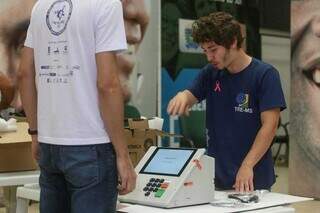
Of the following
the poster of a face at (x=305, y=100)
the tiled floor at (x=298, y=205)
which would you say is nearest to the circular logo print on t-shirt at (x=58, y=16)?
the tiled floor at (x=298, y=205)

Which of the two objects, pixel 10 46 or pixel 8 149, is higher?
pixel 10 46

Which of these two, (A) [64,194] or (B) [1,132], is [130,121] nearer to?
(B) [1,132]

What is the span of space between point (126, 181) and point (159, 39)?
4.42m

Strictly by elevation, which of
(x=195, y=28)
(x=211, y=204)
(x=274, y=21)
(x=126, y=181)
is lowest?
(x=211, y=204)

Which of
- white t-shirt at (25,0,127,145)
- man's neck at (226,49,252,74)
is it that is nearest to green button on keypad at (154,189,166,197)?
white t-shirt at (25,0,127,145)

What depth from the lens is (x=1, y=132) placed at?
262 cm

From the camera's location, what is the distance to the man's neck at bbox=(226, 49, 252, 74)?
220 cm

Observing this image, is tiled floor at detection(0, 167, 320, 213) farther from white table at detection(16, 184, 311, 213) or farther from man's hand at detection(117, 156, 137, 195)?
man's hand at detection(117, 156, 137, 195)

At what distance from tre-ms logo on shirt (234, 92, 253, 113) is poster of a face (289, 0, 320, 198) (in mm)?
3239

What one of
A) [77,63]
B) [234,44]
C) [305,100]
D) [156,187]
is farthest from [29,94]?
[305,100]

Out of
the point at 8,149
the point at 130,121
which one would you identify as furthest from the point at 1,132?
the point at 130,121

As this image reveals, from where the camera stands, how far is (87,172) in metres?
1.54

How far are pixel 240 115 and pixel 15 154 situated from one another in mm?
998

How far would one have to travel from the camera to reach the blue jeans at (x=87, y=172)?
1.54m
